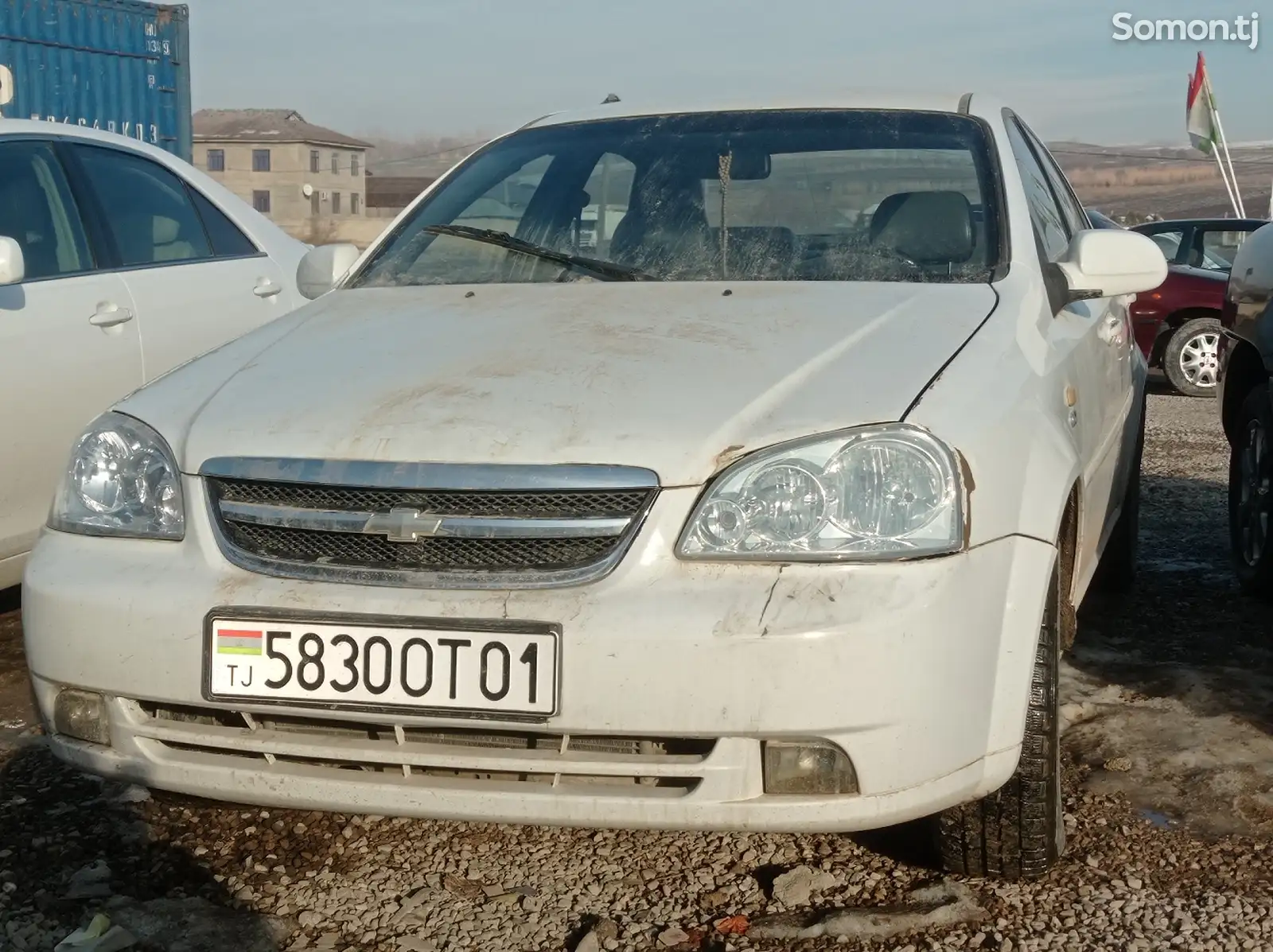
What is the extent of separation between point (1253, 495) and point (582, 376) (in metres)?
3.08

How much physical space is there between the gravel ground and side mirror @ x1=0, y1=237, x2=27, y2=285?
1261mm

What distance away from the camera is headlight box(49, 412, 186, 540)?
8.13 ft

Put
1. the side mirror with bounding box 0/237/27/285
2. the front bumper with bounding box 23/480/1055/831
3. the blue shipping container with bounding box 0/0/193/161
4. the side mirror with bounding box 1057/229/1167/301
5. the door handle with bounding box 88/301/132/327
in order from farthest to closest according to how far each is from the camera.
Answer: the blue shipping container with bounding box 0/0/193/161
the door handle with bounding box 88/301/132/327
the side mirror with bounding box 0/237/27/285
the side mirror with bounding box 1057/229/1167/301
the front bumper with bounding box 23/480/1055/831

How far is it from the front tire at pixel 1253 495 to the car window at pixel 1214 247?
8396 millimetres

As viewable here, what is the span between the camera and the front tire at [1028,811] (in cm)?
247

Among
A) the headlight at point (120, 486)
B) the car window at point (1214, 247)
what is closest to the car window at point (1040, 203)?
the headlight at point (120, 486)

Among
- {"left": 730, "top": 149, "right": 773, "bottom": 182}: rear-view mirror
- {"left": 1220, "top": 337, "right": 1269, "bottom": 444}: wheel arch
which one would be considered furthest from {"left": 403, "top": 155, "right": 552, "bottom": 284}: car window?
{"left": 1220, "top": 337, "right": 1269, "bottom": 444}: wheel arch

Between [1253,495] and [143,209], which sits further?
[143,209]

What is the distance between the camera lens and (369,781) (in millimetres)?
2307

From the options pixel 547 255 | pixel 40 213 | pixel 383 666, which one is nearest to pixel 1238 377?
pixel 547 255

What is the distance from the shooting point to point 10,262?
12.8 feet

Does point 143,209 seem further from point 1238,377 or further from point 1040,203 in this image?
point 1238,377

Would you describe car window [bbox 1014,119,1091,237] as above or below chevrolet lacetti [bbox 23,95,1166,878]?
above

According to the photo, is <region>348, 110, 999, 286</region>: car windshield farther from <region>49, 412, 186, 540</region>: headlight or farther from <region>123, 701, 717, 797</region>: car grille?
<region>123, 701, 717, 797</region>: car grille
